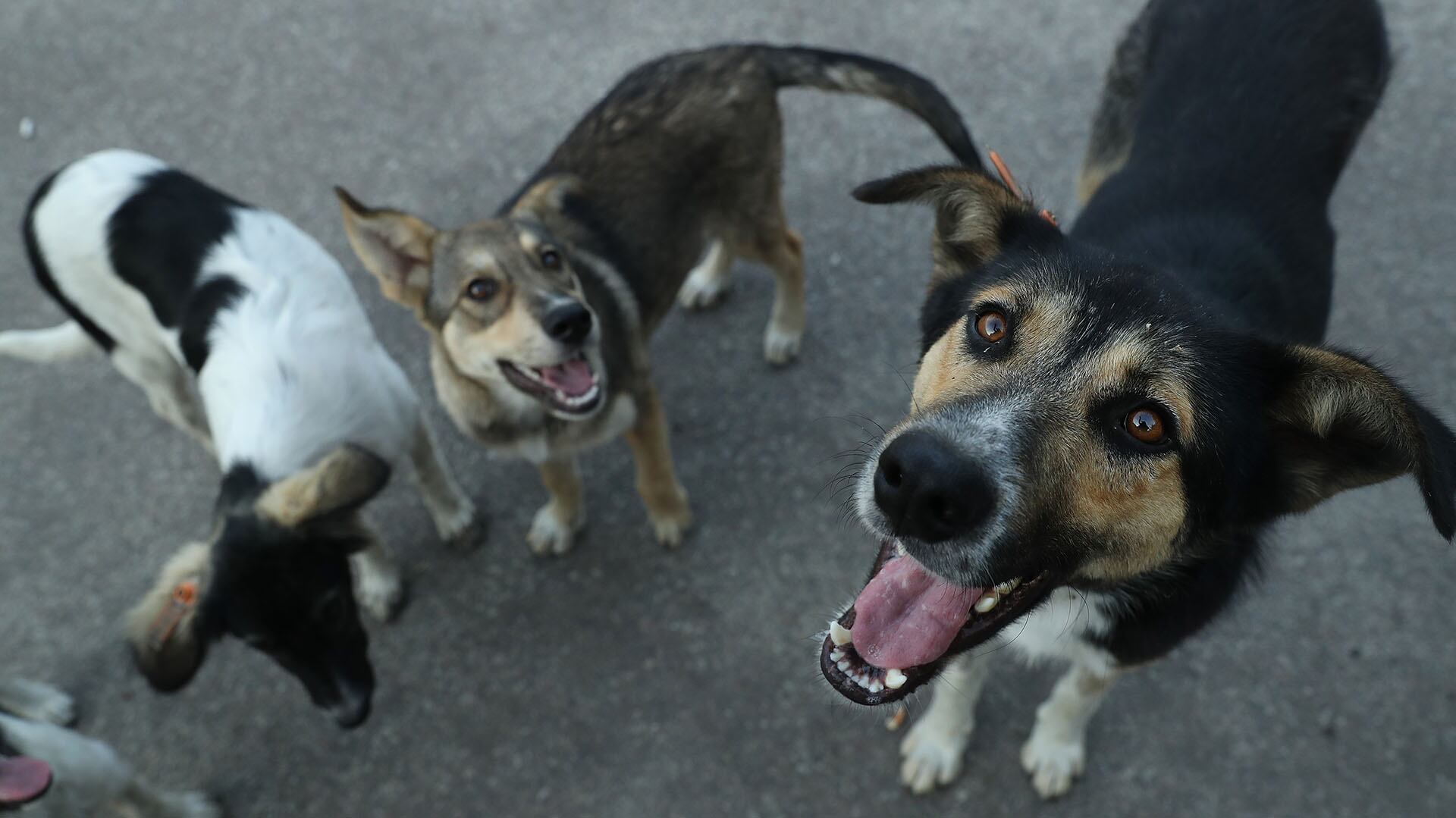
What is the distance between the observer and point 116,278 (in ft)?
11.9

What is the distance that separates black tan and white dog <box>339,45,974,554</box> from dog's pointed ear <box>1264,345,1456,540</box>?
167 cm

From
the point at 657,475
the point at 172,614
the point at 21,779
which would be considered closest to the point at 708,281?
the point at 657,475

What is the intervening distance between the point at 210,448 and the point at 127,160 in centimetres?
126

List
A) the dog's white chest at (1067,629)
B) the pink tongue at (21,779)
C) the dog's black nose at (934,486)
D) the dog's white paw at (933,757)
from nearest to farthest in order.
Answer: the dog's black nose at (934,486), the dog's white chest at (1067,629), the pink tongue at (21,779), the dog's white paw at (933,757)

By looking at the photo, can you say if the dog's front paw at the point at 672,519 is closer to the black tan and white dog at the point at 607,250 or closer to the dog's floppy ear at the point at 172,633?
the black tan and white dog at the point at 607,250

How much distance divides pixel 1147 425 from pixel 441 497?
287 cm

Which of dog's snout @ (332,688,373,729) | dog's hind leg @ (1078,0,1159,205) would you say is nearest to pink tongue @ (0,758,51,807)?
dog's snout @ (332,688,373,729)

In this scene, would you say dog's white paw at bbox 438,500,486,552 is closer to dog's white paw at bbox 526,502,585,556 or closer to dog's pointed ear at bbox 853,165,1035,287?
dog's white paw at bbox 526,502,585,556

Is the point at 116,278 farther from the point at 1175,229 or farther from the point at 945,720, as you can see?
the point at 1175,229

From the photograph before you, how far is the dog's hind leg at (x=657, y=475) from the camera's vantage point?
3.65m

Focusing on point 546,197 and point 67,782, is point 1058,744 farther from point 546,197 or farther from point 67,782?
point 67,782

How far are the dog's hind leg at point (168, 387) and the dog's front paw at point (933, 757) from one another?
324 cm

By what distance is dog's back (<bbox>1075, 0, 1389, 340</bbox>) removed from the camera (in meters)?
2.86

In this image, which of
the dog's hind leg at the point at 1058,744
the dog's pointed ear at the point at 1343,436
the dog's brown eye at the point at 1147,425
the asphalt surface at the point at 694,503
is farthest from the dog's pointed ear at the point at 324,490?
the dog's pointed ear at the point at 1343,436
